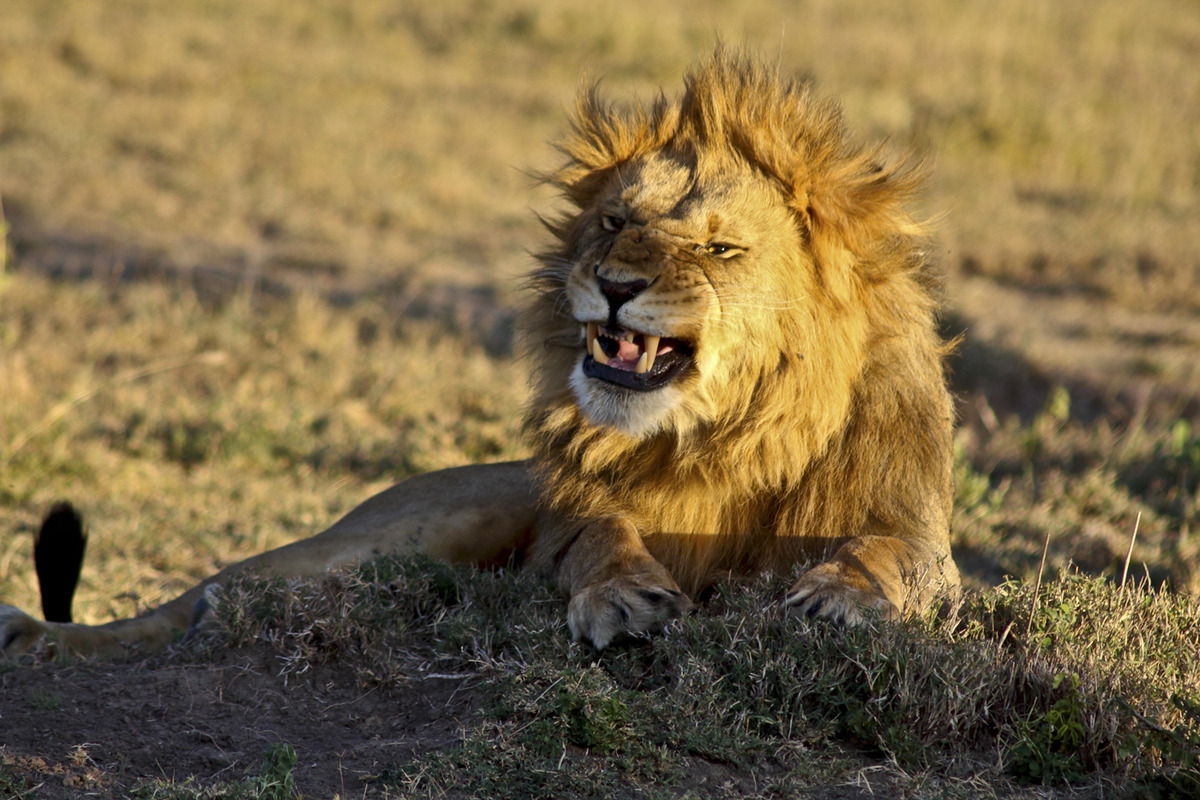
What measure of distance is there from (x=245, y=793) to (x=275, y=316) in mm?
5729

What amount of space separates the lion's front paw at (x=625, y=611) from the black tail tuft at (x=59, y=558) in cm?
159

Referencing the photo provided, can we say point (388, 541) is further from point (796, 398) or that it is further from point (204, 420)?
point (204, 420)

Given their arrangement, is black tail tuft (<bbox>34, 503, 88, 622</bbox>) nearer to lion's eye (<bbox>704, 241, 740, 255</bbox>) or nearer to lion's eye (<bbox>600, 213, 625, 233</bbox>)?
lion's eye (<bbox>600, 213, 625, 233</bbox>)

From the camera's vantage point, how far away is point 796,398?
325cm

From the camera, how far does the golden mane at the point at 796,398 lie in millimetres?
3277

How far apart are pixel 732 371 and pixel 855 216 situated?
55cm

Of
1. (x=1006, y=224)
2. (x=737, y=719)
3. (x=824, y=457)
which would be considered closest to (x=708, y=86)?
(x=824, y=457)

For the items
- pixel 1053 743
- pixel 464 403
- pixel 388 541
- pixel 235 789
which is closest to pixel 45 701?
pixel 235 789

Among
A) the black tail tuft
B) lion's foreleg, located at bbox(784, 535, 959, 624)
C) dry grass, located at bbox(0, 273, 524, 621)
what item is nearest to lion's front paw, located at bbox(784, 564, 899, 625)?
lion's foreleg, located at bbox(784, 535, 959, 624)

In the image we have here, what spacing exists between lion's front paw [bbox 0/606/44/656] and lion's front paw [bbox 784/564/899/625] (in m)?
2.10

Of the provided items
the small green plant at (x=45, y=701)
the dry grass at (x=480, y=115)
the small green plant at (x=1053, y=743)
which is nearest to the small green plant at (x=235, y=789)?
the small green plant at (x=45, y=701)

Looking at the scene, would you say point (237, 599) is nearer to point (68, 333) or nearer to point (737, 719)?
point (737, 719)

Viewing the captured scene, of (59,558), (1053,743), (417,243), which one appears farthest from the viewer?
(417,243)

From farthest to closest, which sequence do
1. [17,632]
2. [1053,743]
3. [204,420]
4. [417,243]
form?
1. [417,243]
2. [204,420]
3. [17,632]
4. [1053,743]
